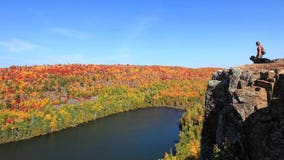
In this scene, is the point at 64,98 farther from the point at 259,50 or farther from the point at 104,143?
the point at 259,50

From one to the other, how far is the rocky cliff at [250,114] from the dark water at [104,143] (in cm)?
5689

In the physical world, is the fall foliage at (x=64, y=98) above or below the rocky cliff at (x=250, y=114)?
below

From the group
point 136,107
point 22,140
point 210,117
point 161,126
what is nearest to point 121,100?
point 136,107

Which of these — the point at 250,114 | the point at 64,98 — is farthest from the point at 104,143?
the point at 250,114

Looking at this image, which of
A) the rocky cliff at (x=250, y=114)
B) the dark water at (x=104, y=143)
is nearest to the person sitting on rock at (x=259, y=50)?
the rocky cliff at (x=250, y=114)

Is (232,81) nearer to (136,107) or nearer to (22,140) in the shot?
(22,140)

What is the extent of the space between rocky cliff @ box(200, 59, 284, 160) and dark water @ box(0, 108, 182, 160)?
56.9m

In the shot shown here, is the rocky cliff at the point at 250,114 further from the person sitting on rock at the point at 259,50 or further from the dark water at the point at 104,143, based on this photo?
the dark water at the point at 104,143

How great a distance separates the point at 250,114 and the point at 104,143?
81.4 meters

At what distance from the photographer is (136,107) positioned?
172500mm

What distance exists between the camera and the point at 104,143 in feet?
305

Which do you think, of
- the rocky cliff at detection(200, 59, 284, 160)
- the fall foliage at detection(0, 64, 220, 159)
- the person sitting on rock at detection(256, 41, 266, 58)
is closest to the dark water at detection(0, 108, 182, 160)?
the fall foliage at detection(0, 64, 220, 159)

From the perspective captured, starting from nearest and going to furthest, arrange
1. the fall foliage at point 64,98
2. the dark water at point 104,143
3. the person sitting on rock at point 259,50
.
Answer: the person sitting on rock at point 259,50, the dark water at point 104,143, the fall foliage at point 64,98

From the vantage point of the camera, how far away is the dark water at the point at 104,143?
80562 millimetres
